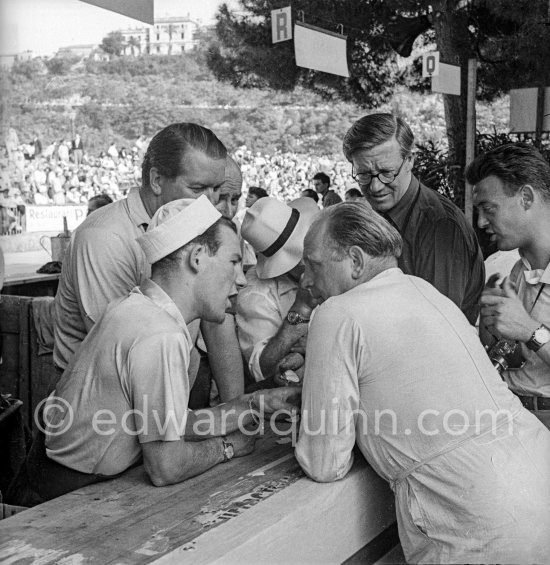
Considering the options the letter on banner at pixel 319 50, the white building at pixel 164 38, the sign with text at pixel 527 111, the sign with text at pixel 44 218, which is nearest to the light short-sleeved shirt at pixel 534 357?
the letter on banner at pixel 319 50

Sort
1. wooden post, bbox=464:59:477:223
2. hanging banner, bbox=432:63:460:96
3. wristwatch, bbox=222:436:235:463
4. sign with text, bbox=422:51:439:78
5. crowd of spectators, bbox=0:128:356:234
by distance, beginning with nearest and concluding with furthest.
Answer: wristwatch, bbox=222:436:235:463 < wooden post, bbox=464:59:477:223 < sign with text, bbox=422:51:439:78 < hanging banner, bbox=432:63:460:96 < crowd of spectators, bbox=0:128:356:234

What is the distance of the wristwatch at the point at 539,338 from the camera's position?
205 cm

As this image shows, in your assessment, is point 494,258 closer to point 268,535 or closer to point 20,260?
point 268,535

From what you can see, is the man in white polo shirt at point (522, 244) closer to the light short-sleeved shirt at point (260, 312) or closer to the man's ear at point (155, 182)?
the light short-sleeved shirt at point (260, 312)

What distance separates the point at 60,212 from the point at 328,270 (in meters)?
11.9

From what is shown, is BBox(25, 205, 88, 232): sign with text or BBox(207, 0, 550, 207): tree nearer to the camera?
BBox(207, 0, 550, 207): tree

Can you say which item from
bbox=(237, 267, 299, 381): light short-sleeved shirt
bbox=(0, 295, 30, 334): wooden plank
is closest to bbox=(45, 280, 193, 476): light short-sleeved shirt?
bbox=(237, 267, 299, 381): light short-sleeved shirt

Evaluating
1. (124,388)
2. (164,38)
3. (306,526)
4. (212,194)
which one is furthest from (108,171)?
→ (306,526)

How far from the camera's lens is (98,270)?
85.1 inches

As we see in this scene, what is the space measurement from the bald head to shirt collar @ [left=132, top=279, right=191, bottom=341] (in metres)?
0.89

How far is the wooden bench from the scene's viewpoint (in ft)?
4.59

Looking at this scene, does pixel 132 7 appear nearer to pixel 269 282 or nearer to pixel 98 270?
Result: pixel 98 270

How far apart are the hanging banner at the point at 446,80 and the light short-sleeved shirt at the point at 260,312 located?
4970 millimetres

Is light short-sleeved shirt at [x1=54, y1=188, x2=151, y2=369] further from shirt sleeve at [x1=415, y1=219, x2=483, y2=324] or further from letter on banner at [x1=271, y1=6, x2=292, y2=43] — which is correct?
letter on banner at [x1=271, y1=6, x2=292, y2=43]
